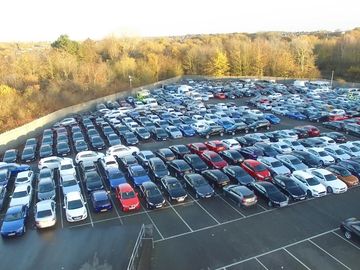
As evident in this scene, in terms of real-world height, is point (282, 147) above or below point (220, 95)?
above

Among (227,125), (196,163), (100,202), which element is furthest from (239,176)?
→ (227,125)

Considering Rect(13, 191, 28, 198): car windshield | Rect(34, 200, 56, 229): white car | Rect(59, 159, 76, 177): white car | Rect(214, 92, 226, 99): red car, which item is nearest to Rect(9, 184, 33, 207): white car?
Rect(13, 191, 28, 198): car windshield

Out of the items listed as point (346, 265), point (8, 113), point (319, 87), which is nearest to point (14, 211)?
point (346, 265)

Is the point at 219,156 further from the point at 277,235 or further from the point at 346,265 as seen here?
the point at 346,265

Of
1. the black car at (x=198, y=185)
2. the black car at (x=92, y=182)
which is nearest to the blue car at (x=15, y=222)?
the black car at (x=92, y=182)

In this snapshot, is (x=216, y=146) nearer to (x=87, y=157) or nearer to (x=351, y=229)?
(x=87, y=157)
